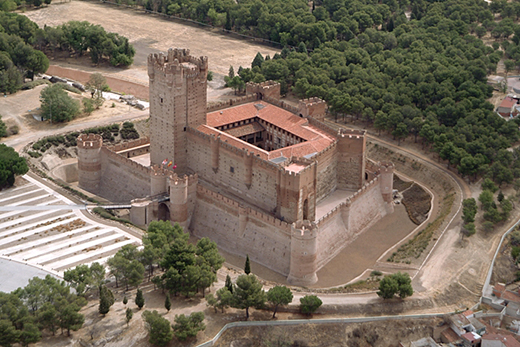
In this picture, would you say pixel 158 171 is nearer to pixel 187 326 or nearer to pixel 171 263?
pixel 171 263

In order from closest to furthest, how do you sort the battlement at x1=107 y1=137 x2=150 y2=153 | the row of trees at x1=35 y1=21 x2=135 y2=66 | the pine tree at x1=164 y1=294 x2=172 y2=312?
the pine tree at x1=164 y1=294 x2=172 y2=312 → the battlement at x1=107 y1=137 x2=150 y2=153 → the row of trees at x1=35 y1=21 x2=135 y2=66

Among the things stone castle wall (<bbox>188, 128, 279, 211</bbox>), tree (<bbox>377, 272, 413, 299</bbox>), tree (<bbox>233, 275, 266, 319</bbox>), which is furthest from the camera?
stone castle wall (<bbox>188, 128, 279, 211</bbox>)

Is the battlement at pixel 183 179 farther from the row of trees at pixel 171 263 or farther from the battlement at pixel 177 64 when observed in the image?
the battlement at pixel 177 64

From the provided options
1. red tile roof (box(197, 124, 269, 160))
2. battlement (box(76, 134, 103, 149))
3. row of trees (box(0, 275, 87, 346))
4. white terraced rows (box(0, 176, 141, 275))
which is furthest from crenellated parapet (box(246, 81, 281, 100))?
row of trees (box(0, 275, 87, 346))

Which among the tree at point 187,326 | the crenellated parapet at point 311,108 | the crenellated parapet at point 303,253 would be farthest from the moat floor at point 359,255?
the crenellated parapet at point 311,108

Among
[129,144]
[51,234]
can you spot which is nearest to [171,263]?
[51,234]

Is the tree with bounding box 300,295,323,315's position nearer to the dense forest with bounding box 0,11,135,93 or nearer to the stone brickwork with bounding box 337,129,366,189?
the stone brickwork with bounding box 337,129,366,189
